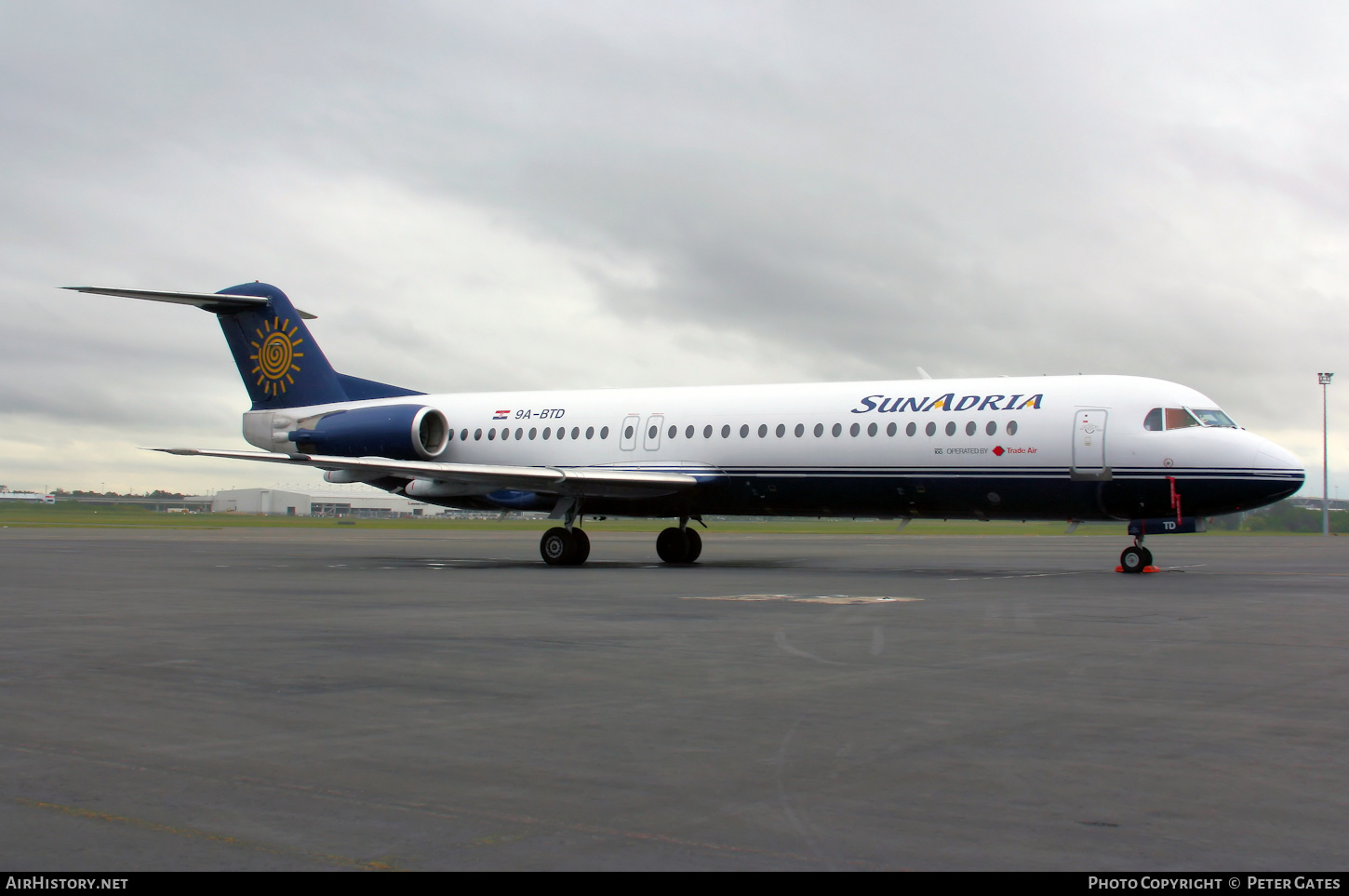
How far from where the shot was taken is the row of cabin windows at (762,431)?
21984 millimetres

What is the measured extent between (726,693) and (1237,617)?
8021mm

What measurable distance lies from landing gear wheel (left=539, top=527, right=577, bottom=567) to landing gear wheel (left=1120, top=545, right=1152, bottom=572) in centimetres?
1115

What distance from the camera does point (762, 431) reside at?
24.5m

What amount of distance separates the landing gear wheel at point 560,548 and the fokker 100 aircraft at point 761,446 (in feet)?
0.15

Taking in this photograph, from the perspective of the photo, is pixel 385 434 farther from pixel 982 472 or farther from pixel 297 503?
pixel 297 503

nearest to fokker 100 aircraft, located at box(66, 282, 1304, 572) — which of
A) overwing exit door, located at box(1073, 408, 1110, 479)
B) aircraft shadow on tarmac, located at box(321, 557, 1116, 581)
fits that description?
overwing exit door, located at box(1073, 408, 1110, 479)

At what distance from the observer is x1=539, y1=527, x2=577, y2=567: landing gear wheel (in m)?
25.1

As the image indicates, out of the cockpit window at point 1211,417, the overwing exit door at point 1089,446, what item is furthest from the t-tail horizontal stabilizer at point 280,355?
the cockpit window at point 1211,417

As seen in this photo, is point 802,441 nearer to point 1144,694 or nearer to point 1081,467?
point 1081,467

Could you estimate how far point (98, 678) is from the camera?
27.4 feet

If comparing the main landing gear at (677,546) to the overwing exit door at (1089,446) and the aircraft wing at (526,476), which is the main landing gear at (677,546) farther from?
the overwing exit door at (1089,446)
